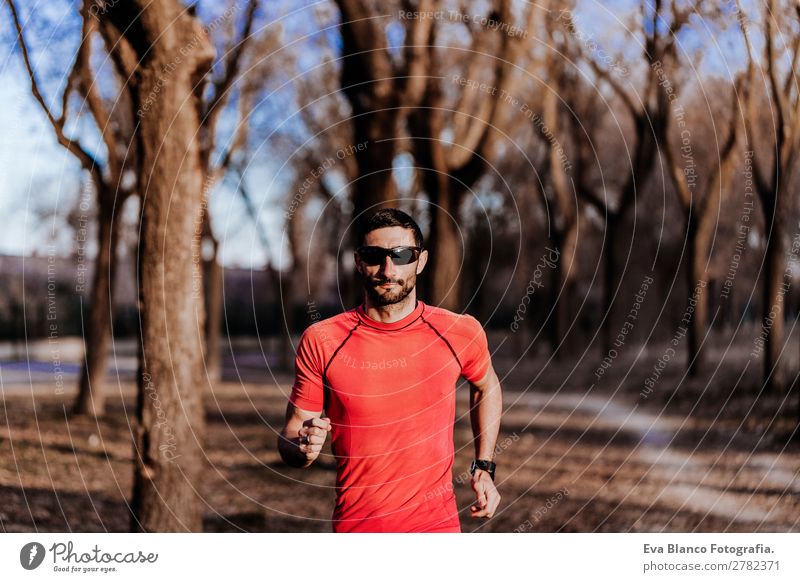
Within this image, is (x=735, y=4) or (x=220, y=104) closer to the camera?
(x=735, y=4)

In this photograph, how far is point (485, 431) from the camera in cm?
504

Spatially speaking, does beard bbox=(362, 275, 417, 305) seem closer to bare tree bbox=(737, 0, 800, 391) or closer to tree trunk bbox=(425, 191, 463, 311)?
tree trunk bbox=(425, 191, 463, 311)

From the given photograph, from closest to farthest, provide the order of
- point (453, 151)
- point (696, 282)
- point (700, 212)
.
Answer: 1. point (453, 151)
2. point (696, 282)
3. point (700, 212)

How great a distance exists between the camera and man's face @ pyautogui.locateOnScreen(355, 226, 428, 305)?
505cm

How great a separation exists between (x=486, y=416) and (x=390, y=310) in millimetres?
923

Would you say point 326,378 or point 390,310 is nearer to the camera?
point 326,378

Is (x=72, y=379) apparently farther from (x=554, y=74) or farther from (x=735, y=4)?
(x=735, y=4)

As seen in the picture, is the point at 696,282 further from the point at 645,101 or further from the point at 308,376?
the point at 308,376

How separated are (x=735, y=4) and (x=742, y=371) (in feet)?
16.0

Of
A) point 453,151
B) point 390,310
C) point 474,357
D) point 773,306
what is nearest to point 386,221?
point 390,310

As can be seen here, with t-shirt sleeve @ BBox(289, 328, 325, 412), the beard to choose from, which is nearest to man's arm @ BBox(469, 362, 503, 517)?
the beard

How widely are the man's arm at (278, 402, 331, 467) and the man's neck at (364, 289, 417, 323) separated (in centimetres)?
72

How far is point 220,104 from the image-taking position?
10984 mm
